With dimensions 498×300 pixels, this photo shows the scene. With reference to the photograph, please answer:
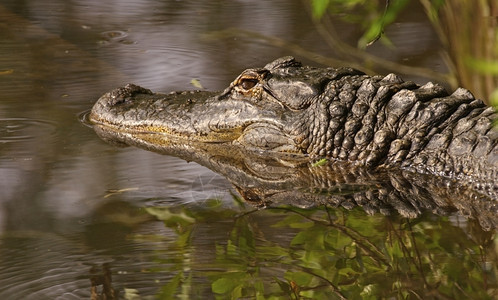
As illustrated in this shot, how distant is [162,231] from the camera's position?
416 centimetres

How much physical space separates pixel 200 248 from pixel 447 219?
1.26 m

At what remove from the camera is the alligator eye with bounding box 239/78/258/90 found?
18.5 feet

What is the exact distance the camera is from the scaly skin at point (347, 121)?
16.2ft

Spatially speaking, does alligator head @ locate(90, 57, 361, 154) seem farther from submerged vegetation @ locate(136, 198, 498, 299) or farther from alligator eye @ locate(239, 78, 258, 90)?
submerged vegetation @ locate(136, 198, 498, 299)

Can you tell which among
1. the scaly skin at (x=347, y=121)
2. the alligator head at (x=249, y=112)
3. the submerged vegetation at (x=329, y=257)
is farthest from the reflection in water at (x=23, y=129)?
the submerged vegetation at (x=329, y=257)

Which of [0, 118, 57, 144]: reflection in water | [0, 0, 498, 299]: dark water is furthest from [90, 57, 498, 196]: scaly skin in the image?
[0, 118, 57, 144]: reflection in water

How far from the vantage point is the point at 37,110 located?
6559 millimetres

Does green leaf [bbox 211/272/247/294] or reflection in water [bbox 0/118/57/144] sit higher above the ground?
green leaf [bbox 211/272/247/294]

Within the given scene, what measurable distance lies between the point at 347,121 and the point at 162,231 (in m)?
1.67

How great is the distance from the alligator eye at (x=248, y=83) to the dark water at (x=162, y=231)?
2.19 ft

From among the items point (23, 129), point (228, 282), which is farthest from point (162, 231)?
point (23, 129)

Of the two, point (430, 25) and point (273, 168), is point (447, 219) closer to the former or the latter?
point (273, 168)

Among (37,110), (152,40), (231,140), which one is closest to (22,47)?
(152,40)

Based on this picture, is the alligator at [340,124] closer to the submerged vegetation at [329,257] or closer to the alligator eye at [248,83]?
the alligator eye at [248,83]
